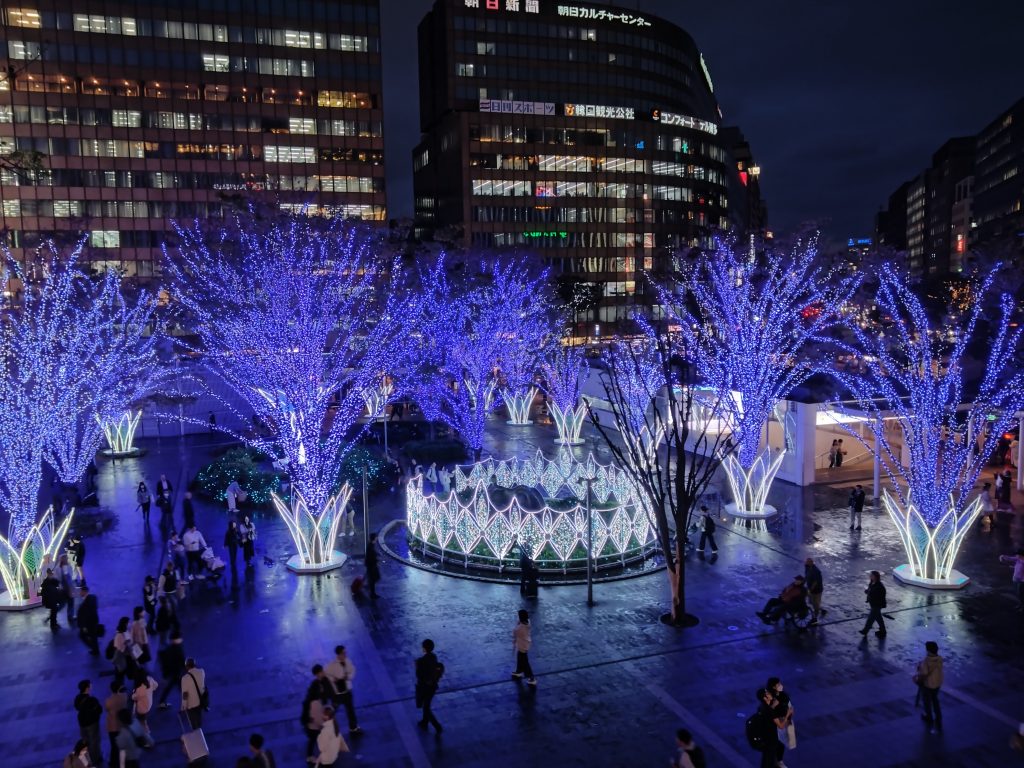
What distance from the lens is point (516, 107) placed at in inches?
3063

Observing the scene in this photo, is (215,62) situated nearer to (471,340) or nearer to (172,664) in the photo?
(471,340)

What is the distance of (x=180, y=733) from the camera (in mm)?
9883

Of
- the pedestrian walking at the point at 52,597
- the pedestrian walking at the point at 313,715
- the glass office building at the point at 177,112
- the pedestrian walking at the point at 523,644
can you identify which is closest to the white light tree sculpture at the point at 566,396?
the pedestrian walking at the point at 523,644

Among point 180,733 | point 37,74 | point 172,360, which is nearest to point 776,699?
point 180,733

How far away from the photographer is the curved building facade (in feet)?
255

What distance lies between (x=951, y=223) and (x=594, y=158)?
3793 inches

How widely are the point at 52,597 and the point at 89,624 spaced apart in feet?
4.81

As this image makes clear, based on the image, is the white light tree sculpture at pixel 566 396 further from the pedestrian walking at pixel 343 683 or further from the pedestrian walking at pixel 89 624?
the pedestrian walking at pixel 343 683

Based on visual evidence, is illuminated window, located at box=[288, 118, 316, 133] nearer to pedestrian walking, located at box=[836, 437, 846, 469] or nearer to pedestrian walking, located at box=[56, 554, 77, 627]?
pedestrian walking, located at box=[836, 437, 846, 469]

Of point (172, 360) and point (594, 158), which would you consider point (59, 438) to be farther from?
point (594, 158)

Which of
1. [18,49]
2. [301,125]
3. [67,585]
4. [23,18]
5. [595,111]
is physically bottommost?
[67,585]

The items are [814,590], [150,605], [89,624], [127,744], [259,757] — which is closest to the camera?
[259,757]

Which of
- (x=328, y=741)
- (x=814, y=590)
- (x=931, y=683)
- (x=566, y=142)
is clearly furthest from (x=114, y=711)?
(x=566, y=142)

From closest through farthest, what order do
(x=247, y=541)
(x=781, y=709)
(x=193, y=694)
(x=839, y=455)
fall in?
(x=781, y=709)
(x=193, y=694)
(x=247, y=541)
(x=839, y=455)
